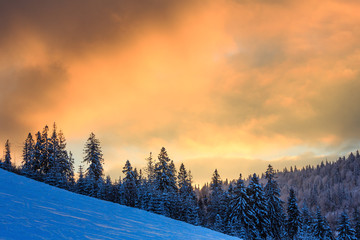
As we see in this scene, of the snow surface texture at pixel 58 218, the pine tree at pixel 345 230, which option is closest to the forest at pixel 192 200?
the pine tree at pixel 345 230

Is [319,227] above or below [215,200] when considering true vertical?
below

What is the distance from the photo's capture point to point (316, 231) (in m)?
60.2

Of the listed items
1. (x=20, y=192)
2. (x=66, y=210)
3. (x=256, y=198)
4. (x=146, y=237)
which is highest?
(x=256, y=198)

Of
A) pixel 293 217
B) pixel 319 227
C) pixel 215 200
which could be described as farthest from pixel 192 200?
pixel 319 227

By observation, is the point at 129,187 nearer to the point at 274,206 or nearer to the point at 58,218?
the point at 274,206

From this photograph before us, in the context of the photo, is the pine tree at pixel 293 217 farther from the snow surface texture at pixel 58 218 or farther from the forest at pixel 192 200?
the snow surface texture at pixel 58 218

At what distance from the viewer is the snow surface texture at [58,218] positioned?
10.0 meters

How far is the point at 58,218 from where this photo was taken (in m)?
12.3

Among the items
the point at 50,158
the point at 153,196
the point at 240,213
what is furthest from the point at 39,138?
the point at 240,213

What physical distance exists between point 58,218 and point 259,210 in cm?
3763

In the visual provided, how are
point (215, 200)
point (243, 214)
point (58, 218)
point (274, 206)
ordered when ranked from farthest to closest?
point (215, 200)
point (274, 206)
point (243, 214)
point (58, 218)

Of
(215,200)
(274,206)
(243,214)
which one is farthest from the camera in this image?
(215,200)

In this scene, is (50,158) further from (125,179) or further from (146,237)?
(146,237)

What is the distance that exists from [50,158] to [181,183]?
35605 millimetres
